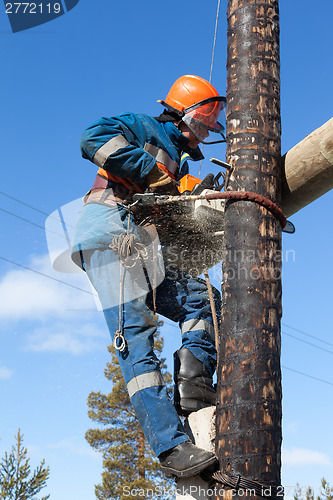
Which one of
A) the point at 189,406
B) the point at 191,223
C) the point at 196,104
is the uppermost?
the point at 196,104

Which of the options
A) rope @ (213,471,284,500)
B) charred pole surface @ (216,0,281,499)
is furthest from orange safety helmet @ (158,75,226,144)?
rope @ (213,471,284,500)

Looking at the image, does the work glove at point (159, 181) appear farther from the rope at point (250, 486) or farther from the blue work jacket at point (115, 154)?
the rope at point (250, 486)

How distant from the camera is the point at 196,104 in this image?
3875mm

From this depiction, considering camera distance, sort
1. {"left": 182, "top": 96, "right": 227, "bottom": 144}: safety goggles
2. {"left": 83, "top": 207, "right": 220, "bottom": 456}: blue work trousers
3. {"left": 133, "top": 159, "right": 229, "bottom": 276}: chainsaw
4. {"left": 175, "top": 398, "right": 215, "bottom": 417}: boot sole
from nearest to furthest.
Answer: {"left": 83, "top": 207, "right": 220, "bottom": 456}: blue work trousers < {"left": 175, "top": 398, "right": 215, "bottom": 417}: boot sole < {"left": 133, "top": 159, "right": 229, "bottom": 276}: chainsaw < {"left": 182, "top": 96, "right": 227, "bottom": 144}: safety goggles

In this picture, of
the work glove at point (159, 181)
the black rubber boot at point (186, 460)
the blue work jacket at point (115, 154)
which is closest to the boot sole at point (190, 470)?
the black rubber boot at point (186, 460)

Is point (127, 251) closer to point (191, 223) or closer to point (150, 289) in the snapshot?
point (150, 289)

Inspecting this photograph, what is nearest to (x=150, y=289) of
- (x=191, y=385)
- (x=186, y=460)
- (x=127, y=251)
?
(x=127, y=251)

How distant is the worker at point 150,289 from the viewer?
113 inches

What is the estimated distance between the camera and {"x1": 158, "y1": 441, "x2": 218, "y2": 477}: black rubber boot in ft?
8.33

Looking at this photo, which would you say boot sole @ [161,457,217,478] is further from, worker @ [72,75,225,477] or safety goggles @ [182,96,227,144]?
safety goggles @ [182,96,227,144]

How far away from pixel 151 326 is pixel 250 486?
3.52ft

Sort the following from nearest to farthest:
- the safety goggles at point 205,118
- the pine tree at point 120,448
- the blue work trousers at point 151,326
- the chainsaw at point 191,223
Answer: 1. the blue work trousers at point 151,326
2. the chainsaw at point 191,223
3. the safety goggles at point 205,118
4. the pine tree at point 120,448

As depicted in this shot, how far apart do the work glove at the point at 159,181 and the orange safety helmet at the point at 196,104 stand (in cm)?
56

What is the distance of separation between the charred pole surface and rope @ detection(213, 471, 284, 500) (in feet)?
0.07
